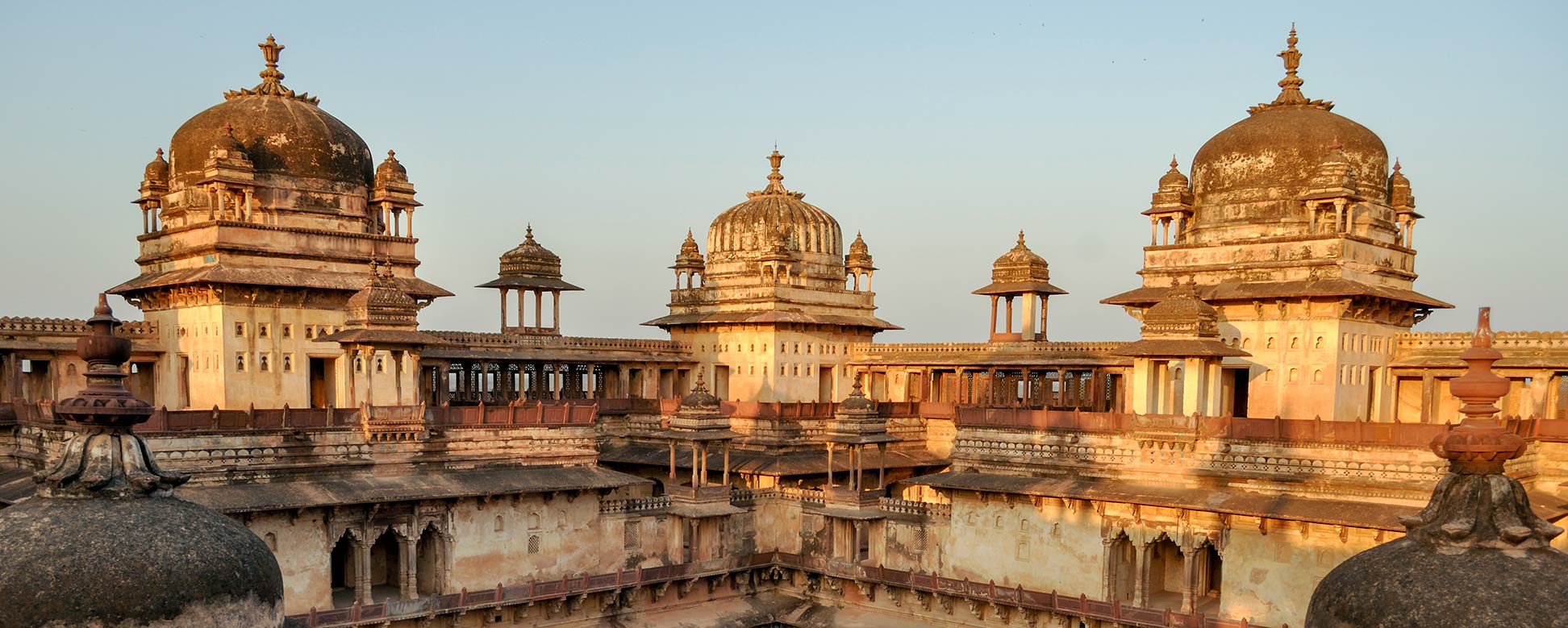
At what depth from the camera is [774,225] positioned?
1725 inches

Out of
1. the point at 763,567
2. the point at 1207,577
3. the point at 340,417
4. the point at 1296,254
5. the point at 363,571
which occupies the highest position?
the point at 1296,254

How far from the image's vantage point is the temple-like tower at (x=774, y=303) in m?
41.8

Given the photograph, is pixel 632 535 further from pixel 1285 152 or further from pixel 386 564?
pixel 1285 152

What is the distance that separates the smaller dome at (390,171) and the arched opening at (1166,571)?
2325cm

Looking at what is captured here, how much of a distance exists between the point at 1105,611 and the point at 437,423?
1571 centimetres

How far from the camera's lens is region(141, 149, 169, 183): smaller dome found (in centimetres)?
3534

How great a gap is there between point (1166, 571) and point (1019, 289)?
46.2 ft

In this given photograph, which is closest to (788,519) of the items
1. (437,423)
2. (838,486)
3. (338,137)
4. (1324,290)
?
(838,486)

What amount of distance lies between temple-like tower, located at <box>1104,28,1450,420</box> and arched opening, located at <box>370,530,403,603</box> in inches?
798

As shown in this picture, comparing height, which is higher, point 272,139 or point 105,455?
point 272,139

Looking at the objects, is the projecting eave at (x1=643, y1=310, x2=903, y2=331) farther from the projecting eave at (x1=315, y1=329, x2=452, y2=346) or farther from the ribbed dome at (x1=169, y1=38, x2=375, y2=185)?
the projecting eave at (x1=315, y1=329, x2=452, y2=346)

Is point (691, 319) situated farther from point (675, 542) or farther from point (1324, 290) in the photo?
point (1324, 290)

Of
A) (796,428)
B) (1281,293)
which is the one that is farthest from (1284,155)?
(796,428)

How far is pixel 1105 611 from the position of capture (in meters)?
25.9
